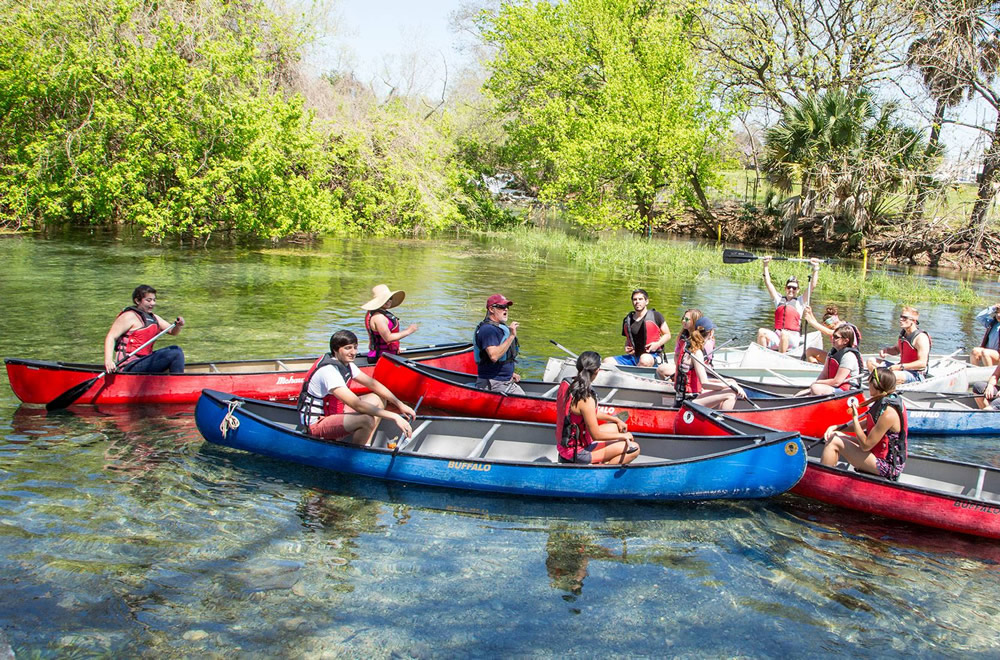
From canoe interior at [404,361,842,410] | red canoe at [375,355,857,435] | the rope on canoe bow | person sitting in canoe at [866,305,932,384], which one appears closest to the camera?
the rope on canoe bow

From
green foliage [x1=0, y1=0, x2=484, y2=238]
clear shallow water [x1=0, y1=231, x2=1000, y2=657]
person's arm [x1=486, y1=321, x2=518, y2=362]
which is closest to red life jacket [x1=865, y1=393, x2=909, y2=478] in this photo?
clear shallow water [x1=0, y1=231, x2=1000, y2=657]

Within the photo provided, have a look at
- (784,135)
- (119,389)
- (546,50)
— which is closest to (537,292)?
(119,389)

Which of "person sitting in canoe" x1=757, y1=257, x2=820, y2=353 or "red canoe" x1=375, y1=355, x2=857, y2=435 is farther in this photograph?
"person sitting in canoe" x1=757, y1=257, x2=820, y2=353

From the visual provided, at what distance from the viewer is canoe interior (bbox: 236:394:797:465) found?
340 inches

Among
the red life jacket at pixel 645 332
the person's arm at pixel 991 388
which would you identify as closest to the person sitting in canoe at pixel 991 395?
the person's arm at pixel 991 388

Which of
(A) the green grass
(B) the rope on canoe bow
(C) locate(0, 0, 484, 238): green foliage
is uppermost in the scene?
(C) locate(0, 0, 484, 238): green foliage

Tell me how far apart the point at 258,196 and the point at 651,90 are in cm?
1801

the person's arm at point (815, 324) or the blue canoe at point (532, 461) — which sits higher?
the person's arm at point (815, 324)

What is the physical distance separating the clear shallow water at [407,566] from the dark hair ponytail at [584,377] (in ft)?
3.91

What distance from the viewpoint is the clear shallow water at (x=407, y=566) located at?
5.52 metres

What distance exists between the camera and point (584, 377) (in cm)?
734

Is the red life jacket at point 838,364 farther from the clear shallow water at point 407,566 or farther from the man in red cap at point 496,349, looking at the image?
the man in red cap at point 496,349

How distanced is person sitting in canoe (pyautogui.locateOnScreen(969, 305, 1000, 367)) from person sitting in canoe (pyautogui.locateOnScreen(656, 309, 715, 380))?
15.8 ft

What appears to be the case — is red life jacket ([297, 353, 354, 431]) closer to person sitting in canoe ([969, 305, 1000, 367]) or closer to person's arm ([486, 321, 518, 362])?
person's arm ([486, 321, 518, 362])
